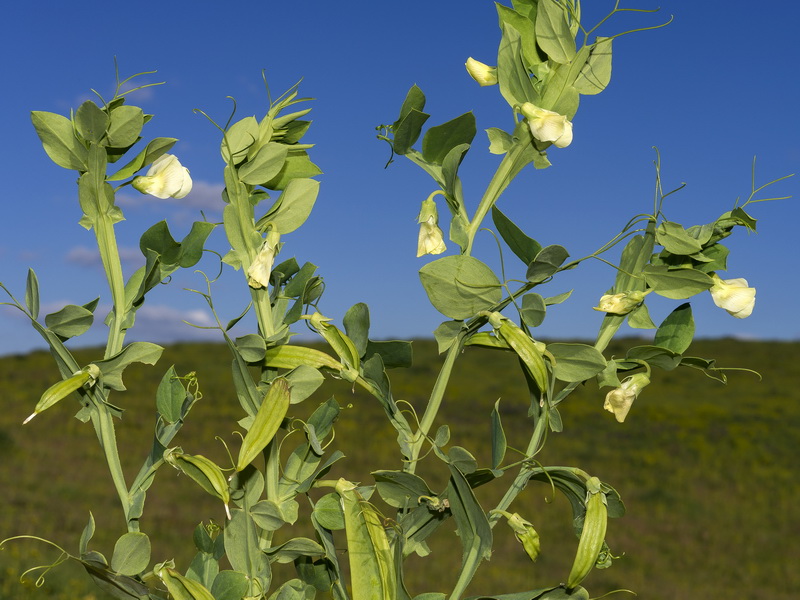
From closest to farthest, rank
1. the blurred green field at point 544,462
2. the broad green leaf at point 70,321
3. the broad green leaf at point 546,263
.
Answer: the broad green leaf at point 546,263, the broad green leaf at point 70,321, the blurred green field at point 544,462

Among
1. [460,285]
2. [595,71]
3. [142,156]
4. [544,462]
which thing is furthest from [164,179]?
[544,462]

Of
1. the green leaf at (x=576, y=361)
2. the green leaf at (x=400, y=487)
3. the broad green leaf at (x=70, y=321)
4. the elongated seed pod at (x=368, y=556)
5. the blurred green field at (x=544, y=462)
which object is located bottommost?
the blurred green field at (x=544, y=462)

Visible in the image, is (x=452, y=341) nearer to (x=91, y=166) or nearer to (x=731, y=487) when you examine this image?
(x=91, y=166)

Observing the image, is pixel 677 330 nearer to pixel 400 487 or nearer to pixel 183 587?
pixel 400 487

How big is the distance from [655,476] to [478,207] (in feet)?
27.1

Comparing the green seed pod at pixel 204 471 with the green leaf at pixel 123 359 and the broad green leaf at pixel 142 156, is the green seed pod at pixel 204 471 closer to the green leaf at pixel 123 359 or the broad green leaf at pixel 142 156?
the green leaf at pixel 123 359

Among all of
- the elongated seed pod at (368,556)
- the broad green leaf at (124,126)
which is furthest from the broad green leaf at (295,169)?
the elongated seed pod at (368,556)

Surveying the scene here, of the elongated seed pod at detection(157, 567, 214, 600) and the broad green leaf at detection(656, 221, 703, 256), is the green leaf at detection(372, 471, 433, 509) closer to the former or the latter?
the elongated seed pod at detection(157, 567, 214, 600)

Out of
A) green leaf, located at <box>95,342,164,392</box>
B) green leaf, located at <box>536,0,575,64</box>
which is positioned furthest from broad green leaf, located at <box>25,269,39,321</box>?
green leaf, located at <box>536,0,575,64</box>

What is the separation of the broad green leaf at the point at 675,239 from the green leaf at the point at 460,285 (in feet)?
0.57

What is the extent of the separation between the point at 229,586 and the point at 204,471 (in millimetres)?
127

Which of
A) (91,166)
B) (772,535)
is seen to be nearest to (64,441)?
(772,535)

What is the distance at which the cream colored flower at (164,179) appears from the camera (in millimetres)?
807

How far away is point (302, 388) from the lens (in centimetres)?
74
